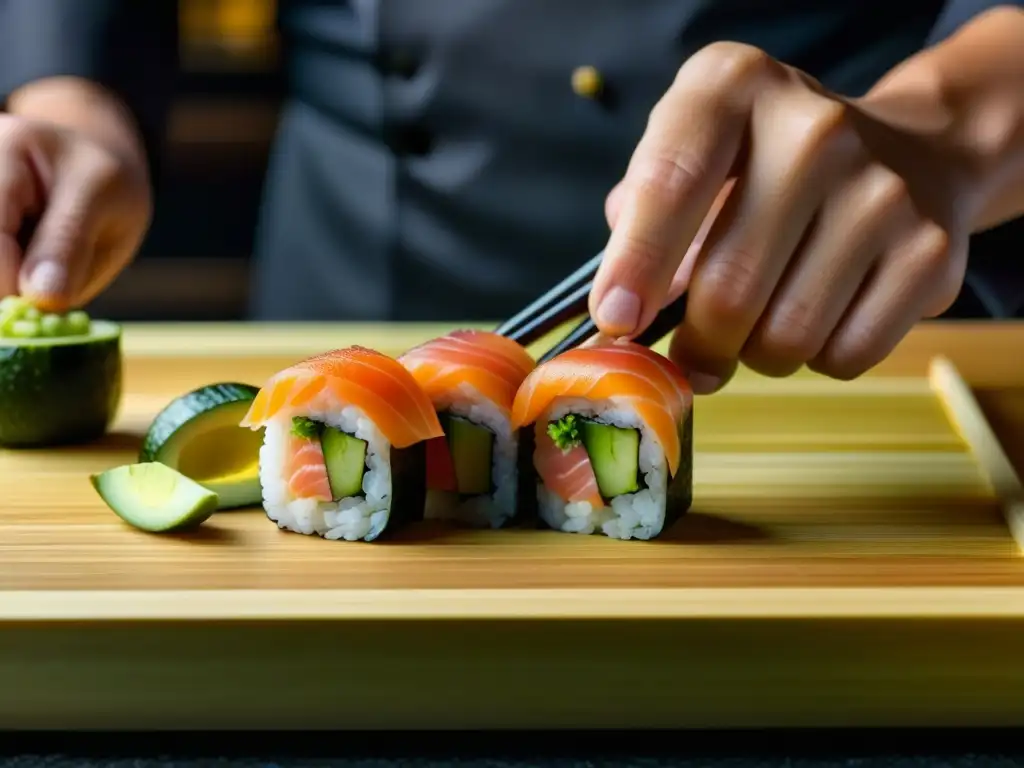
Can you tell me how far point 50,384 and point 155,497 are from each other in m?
0.40

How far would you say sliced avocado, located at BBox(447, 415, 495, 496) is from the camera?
1420 mm

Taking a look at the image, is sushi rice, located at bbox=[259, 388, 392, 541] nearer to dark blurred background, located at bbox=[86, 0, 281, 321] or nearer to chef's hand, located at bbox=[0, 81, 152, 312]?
chef's hand, located at bbox=[0, 81, 152, 312]

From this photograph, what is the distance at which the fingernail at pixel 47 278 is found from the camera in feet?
→ 5.63

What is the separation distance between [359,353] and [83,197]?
65 cm

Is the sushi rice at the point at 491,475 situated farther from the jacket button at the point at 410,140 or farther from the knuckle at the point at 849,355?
the jacket button at the point at 410,140

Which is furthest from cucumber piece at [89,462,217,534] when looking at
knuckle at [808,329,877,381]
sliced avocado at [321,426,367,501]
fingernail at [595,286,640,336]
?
knuckle at [808,329,877,381]

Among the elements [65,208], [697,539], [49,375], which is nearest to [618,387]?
[697,539]

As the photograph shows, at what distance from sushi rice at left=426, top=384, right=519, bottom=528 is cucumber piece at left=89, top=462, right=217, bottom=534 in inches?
10.1

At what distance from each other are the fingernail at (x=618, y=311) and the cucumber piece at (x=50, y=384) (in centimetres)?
78

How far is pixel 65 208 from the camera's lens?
70.3 inches

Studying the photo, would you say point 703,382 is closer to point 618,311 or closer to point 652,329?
point 652,329

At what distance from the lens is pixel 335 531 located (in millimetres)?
1347

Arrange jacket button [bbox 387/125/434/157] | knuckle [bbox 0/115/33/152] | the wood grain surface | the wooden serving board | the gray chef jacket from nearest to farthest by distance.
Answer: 1. the wooden serving board
2. the wood grain surface
3. knuckle [bbox 0/115/33/152]
4. the gray chef jacket
5. jacket button [bbox 387/125/434/157]

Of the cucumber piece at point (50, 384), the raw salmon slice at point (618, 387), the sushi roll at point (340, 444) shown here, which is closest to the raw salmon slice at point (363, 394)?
the sushi roll at point (340, 444)
